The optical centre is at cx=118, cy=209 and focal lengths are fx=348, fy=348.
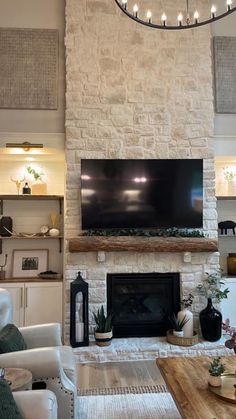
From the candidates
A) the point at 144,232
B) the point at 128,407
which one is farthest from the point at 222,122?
the point at 128,407

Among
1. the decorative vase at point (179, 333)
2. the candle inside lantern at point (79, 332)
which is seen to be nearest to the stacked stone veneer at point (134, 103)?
the decorative vase at point (179, 333)

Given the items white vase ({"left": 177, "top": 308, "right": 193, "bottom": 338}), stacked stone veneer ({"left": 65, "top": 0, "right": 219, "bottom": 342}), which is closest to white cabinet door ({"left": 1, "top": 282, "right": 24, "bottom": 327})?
stacked stone veneer ({"left": 65, "top": 0, "right": 219, "bottom": 342})

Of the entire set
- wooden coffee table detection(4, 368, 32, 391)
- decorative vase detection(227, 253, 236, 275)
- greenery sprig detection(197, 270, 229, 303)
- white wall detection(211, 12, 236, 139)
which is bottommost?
wooden coffee table detection(4, 368, 32, 391)

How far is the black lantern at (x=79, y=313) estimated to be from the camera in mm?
4180

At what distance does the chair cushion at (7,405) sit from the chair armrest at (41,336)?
1.21 metres

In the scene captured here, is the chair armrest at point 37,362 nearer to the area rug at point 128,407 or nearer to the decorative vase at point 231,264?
the area rug at point 128,407

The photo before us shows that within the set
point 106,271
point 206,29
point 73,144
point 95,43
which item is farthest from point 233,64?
point 106,271

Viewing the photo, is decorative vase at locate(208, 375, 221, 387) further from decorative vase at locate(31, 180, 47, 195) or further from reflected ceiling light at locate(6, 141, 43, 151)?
decorative vase at locate(31, 180, 47, 195)

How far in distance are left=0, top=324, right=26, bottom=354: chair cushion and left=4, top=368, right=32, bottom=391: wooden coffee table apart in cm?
25

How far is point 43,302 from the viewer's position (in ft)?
15.3

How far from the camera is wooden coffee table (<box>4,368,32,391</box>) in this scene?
2014 millimetres

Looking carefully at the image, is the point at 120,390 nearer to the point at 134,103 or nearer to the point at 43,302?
the point at 43,302

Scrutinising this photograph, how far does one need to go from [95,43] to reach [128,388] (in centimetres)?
422

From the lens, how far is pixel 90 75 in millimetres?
4684
